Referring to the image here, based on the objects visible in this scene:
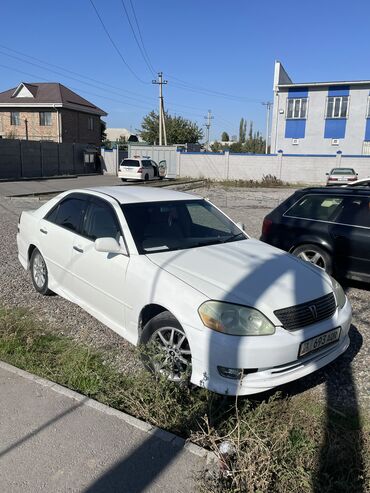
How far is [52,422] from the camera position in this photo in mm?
2857

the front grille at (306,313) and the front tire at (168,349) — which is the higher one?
the front grille at (306,313)

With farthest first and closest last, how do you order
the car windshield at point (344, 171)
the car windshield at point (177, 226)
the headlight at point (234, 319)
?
the car windshield at point (344, 171) < the car windshield at point (177, 226) < the headlight at point (234, 319)

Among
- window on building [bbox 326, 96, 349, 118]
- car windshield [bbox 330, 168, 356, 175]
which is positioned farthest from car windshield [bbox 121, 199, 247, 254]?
window on building [bbox 326, 96, 349, 118]

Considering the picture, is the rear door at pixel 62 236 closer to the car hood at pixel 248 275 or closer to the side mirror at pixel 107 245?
the side mirror at pixel 107 245

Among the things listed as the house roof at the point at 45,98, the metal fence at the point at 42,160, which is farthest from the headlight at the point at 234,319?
the house roof at the point at 45,98

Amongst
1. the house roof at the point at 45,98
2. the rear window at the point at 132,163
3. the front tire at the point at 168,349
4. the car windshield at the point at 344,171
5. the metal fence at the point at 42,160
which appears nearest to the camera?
the front tire at the point at 168,349

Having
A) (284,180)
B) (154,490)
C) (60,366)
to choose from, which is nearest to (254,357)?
(154,490)

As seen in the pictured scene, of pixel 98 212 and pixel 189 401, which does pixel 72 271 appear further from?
pixel 189 401

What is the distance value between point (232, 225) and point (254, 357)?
212 cm

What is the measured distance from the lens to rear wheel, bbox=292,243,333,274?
5977 millimetres

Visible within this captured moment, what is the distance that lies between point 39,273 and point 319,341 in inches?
143

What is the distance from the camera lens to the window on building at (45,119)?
44281 mm

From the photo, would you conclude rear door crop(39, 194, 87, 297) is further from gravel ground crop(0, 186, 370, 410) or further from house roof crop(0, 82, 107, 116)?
house roof crop(0, 82, 107, 116)

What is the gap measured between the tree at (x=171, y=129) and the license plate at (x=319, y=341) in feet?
206
